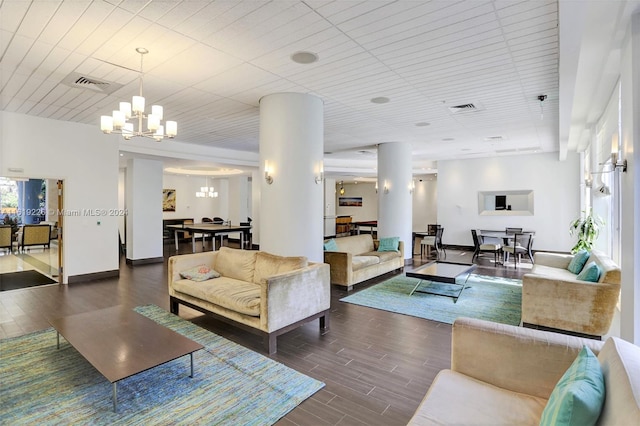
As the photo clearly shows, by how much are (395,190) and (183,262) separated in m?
5.53

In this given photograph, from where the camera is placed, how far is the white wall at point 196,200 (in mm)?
14797

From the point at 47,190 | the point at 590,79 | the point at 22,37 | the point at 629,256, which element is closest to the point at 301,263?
the point at 629,256

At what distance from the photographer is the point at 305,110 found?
4.95 meters

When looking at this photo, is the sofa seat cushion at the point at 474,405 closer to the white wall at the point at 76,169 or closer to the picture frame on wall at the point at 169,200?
the white wall at the point at 76,169

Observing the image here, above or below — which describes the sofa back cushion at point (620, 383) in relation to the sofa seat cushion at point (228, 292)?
above

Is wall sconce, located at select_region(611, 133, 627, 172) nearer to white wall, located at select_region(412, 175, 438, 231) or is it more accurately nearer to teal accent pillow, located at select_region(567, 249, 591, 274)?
teal accent pillow, located at select_region(567, 249, 591, 274)

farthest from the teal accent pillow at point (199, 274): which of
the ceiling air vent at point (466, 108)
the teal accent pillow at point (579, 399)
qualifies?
the ceiling air vent at point (466, 108)

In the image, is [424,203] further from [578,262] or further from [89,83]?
[89,83]

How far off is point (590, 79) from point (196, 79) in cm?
508

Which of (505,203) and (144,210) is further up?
(505,203)

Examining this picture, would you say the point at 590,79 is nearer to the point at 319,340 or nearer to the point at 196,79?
the point at 319,340

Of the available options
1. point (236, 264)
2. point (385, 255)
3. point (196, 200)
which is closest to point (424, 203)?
point (385, 255)

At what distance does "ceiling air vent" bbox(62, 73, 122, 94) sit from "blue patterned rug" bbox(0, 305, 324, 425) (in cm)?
323

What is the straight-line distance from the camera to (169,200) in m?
14.5
